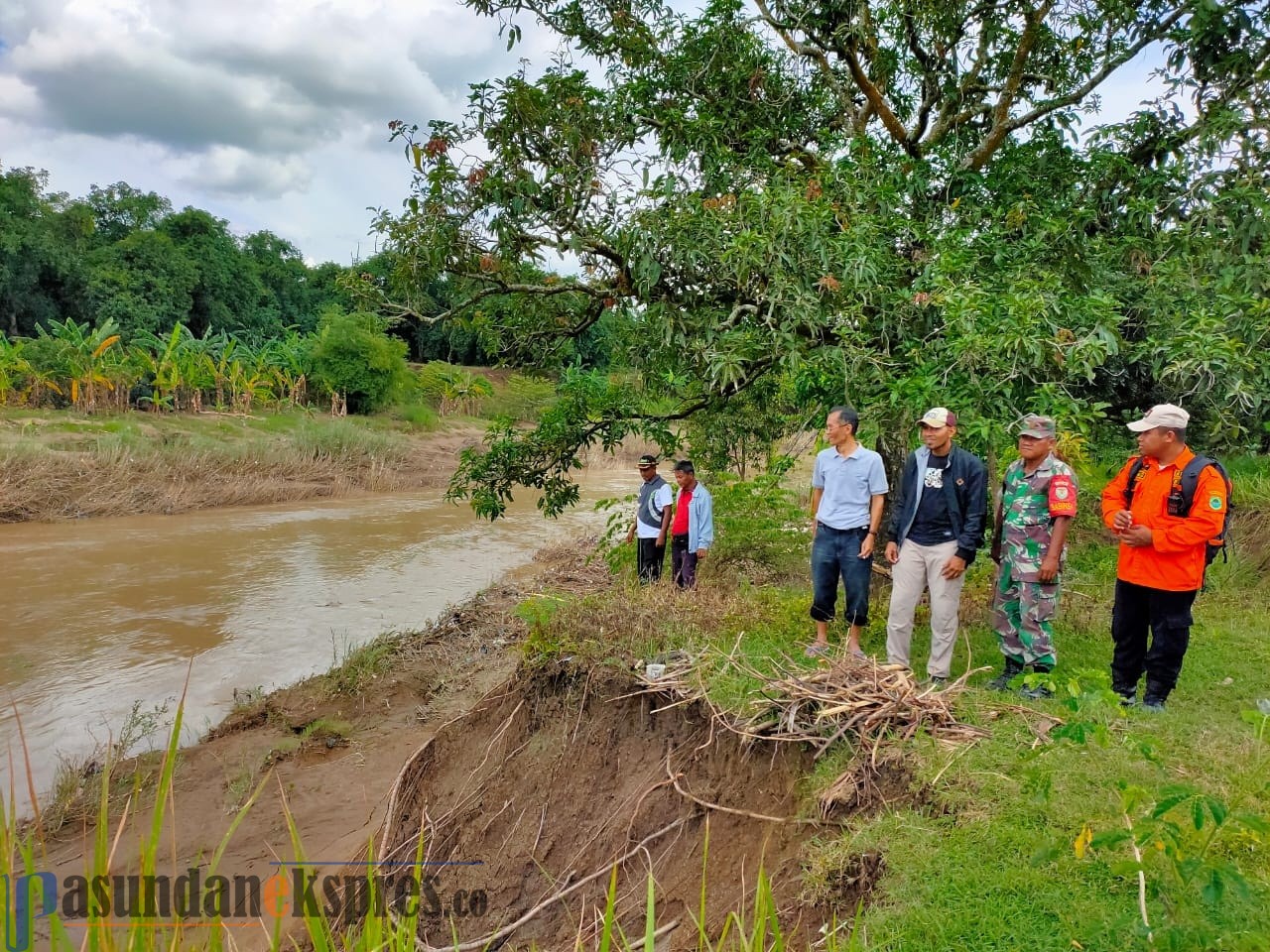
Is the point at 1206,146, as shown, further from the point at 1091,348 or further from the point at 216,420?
the point at 216,420

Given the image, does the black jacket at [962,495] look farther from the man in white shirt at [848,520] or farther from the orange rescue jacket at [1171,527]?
the orange rescue jacket at [1171,527]

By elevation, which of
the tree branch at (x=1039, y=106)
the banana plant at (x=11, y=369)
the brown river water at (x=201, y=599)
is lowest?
the brown river water at (x=201, y=599)

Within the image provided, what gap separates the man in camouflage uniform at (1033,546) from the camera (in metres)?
4.40

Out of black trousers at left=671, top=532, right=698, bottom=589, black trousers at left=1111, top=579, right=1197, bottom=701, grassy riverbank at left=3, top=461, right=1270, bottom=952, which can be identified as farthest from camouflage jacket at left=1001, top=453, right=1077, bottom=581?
black trousers at left=671, top=532, right=698, bottom=589

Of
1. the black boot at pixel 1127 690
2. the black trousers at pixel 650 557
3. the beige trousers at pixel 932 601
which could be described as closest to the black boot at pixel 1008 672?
the beige trousers at pixel 932 601

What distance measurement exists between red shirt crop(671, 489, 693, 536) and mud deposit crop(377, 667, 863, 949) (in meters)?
2.60

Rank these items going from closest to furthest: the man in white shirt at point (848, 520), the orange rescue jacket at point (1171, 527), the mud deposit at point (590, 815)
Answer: the mud deposit at point (590, 815) < the orange rescue jacket at point (1171, 527) < the man in white shirt at point (848, 520)

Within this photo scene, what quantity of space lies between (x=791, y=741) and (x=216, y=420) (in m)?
26.1

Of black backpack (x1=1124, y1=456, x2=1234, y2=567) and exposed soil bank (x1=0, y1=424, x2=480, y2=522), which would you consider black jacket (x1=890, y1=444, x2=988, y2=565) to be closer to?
black backpack (x1=1124, y1=456, x2=1234, y2=567)

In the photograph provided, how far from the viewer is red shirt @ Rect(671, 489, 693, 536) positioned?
743 centimetres

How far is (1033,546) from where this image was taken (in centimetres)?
455

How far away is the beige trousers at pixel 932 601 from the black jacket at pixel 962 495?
9 centimetres

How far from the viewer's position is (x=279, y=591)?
13.0m

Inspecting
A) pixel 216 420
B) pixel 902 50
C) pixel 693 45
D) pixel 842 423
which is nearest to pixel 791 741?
pixel 842 423
